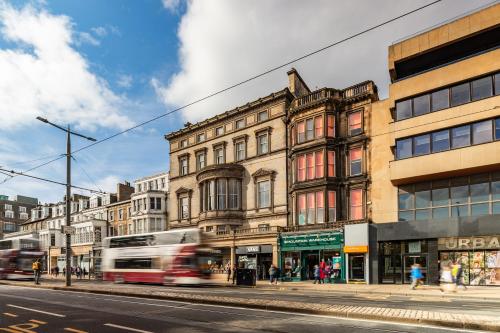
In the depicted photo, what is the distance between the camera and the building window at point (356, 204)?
35875 millimetres

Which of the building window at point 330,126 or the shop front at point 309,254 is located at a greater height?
the building window at point 330,126

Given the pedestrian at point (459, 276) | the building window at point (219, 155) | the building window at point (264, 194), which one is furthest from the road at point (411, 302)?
the building window at point (219, 155)

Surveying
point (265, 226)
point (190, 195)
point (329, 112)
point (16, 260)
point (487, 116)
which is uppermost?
point (329, 112)

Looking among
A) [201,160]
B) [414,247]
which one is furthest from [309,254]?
[201,160]

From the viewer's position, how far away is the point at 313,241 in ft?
123

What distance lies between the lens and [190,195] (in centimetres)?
5019

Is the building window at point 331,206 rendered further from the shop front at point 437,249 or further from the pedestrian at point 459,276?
the pedestrian at point 459,276

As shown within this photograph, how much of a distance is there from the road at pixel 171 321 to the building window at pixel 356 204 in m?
22.4

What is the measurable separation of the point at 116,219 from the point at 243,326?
65637 millimetres

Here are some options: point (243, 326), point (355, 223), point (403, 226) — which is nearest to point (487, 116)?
point (403, 226)

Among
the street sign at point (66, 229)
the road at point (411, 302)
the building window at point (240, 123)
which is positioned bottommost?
the road at point (411, 302)

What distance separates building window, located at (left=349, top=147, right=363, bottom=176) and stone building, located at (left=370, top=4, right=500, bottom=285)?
121 centimetres

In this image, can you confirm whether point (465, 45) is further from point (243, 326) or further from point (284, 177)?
point (243, 326)

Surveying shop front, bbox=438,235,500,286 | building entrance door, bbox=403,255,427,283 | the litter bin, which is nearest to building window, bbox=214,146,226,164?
the litter bin
